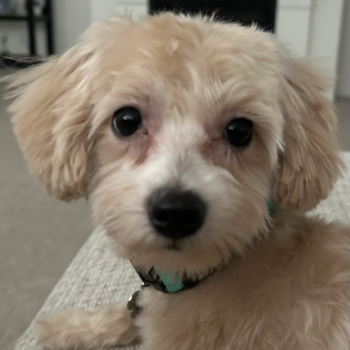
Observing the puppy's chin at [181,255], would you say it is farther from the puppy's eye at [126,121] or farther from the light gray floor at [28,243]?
the light gray floor at [28,243]

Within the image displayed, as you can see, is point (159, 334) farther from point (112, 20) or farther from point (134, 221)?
point (112, 20)

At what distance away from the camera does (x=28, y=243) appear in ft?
6.81

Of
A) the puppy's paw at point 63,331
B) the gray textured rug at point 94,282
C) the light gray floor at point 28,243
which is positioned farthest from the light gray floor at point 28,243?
the puppy's paw at point 63,331

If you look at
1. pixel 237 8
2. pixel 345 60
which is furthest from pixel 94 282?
pixel 345 60

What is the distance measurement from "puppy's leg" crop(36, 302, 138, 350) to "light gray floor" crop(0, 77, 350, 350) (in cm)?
55

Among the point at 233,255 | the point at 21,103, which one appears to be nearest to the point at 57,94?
the point at 21,103

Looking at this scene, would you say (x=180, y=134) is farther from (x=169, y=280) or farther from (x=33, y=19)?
(x=33, y=19)

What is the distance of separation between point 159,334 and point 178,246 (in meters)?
0.23

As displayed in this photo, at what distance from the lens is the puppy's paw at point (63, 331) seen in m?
1.06

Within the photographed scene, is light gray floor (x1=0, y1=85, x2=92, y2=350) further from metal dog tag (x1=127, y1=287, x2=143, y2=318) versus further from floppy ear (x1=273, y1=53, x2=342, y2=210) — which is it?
floppy ear (x1=273, y1=53, x2=342, y2=210)

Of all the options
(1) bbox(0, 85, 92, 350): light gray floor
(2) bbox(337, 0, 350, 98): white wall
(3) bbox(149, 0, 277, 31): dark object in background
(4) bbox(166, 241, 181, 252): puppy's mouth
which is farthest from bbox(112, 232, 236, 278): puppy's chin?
(2) bbox(337, 0, 350, 98): white wall

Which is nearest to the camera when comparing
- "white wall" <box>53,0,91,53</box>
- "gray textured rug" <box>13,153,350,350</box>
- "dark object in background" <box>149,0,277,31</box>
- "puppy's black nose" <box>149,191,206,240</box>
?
"puppy's black nose" <box>149,191,206,240</box>

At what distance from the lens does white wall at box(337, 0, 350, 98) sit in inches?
172

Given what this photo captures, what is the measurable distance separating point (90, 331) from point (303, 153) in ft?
2.05
